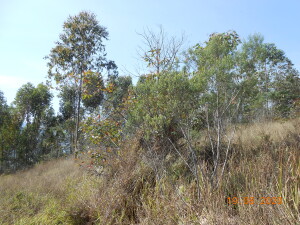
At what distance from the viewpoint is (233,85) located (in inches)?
131

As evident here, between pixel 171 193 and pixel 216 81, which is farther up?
pixel 216 81

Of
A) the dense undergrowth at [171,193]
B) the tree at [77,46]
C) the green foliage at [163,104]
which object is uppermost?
the tree at [77,46]

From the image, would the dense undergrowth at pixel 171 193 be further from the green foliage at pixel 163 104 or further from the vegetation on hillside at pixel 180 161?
the green foliage at pixel 163 104

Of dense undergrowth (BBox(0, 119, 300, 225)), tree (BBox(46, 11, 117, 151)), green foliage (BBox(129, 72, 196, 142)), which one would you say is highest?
tree (BBox(46, 11, 117, 151))

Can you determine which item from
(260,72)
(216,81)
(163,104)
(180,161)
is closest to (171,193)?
(180,161)

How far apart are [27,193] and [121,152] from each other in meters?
2.70

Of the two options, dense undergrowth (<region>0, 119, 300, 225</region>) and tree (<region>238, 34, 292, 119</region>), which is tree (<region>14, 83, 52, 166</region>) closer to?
dense undergrowth (<region>0, 119, 300, 225</region>)

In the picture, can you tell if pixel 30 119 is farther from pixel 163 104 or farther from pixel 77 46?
pixel 163 104

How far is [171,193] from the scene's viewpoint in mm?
2879

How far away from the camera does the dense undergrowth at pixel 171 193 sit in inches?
78.5

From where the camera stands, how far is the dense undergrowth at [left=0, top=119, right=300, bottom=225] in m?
1.99
